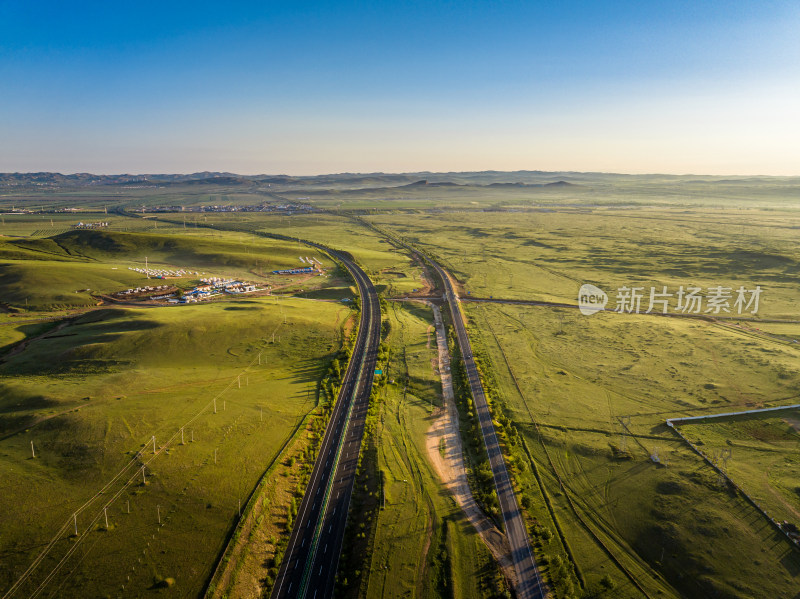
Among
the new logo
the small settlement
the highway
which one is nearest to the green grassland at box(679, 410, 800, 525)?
the highway

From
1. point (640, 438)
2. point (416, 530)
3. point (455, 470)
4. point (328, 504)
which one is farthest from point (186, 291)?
point (640, 438)

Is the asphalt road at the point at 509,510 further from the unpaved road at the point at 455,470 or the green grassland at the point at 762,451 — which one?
the green grassland at the point at 762,451

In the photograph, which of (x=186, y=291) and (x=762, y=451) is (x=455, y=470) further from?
(x=186, y=291)

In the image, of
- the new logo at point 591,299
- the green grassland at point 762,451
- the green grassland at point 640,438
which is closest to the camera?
the green grassland at point 640,438

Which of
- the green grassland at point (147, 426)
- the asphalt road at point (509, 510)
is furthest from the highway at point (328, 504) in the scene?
the asphalt road at point (509, 510)

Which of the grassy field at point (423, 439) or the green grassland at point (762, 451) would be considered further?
the green grassland at point (762, 451)

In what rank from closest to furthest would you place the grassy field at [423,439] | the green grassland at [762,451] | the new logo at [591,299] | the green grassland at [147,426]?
the green grassland at [147,426] < the grassy field at [423,439] < the green grassland at [762,451] < the new logo at [591,299]

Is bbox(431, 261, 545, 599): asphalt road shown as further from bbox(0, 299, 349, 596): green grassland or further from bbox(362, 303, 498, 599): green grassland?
bbox(0, 299, 349, 596): green grassland
